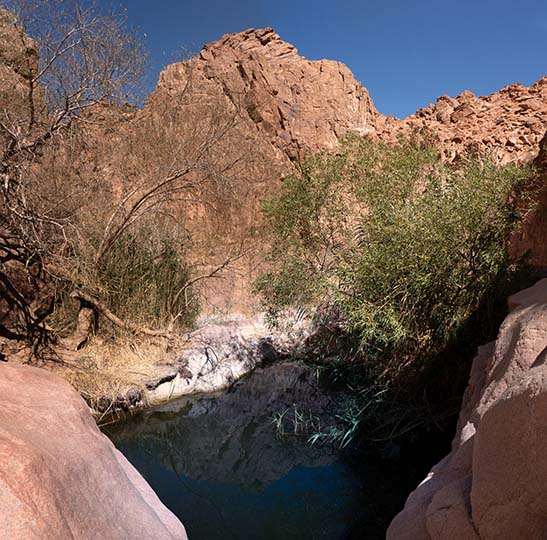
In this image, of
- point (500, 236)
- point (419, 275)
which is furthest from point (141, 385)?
point (500, 236)

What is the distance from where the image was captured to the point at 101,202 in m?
8.91

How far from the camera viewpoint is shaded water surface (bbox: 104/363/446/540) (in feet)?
15.8

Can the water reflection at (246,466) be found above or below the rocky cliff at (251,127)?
below

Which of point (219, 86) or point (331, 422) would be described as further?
point (219, 86)

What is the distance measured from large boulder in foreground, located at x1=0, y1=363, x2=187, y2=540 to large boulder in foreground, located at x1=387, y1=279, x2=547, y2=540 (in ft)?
4.31

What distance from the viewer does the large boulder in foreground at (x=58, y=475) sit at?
64.8 inches

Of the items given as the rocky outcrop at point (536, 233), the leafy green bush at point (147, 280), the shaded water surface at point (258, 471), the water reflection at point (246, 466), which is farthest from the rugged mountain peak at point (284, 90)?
the rocky outcrop at point (536, 233)

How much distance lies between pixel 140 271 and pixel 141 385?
6.55 feet

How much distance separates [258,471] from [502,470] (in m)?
4.14

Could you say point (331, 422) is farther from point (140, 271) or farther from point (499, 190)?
point (140, 271)

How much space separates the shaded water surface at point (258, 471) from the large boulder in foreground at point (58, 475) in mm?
2123

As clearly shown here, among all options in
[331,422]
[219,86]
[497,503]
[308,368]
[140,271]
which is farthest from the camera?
[219,86]

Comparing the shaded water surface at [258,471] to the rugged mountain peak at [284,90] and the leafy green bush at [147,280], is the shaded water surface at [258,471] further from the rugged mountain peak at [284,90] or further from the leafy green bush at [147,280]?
the rugged mountain peak at [284,90]

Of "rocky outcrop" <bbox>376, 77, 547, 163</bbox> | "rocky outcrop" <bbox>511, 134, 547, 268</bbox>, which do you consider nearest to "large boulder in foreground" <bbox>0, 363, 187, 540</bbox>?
"rocky outcrop" <bbox>511, 134, 547, 268</bbox>
